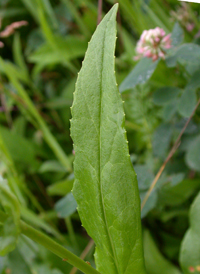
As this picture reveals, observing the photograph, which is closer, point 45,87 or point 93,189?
point 93,189

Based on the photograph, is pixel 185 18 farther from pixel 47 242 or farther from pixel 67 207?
pixel 47 242

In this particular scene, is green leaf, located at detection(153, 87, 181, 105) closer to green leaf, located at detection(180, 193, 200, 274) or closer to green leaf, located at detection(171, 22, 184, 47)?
green leaf, located at detection(171, 22, 184, 47)

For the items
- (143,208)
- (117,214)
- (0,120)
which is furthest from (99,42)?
(0,120)

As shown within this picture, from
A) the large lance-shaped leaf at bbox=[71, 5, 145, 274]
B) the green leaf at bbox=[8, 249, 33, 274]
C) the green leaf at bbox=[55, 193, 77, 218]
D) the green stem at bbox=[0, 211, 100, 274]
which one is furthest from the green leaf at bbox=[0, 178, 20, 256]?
the green leaf at bbox=[8, 249, 33, 274]

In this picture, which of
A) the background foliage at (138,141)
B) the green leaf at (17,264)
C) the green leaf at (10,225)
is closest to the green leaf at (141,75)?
the background foliage at (138,141)

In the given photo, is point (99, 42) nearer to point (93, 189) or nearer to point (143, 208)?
point (93, 189)

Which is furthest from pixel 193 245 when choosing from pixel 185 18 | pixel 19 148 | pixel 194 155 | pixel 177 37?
pixel 19 148
